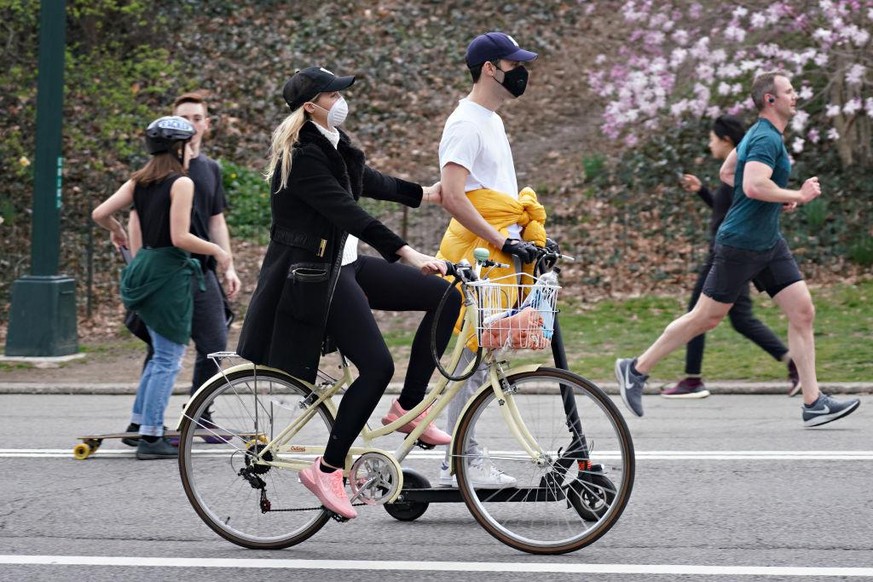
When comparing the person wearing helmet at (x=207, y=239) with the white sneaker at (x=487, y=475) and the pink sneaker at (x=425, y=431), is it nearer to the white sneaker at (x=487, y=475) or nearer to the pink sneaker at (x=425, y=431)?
the pink sneaker at (x=425, y=431)

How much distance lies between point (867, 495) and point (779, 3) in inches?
404

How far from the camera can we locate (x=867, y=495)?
19.6ft

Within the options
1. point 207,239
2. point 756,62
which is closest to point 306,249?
point 207,239

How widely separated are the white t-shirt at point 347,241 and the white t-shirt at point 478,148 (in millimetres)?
589

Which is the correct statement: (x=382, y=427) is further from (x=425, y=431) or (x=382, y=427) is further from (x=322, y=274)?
(x=322, y=274)

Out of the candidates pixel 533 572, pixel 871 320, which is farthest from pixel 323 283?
pixel 871 320

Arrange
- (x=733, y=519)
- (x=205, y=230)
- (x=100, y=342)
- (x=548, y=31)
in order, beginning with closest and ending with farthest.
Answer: (x=733, y=519), (x=205, y=230), (x=100, y=342), (x=548, y=31)

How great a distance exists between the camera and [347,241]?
17.2 ft

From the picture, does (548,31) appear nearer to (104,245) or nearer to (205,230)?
(104,245)

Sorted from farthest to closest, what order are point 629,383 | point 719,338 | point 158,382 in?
point 719,338
point 629,383
point 158,382

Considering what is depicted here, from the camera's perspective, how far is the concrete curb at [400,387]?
29.9 ft

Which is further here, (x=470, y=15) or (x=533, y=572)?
(x=470, y=15)

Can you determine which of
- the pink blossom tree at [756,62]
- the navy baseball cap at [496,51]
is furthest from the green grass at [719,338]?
the navy baseball cap at [496,51]

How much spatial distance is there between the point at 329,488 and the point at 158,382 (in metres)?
2.46
